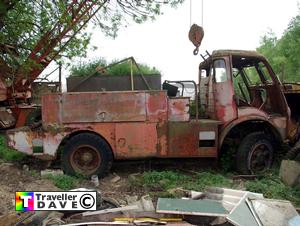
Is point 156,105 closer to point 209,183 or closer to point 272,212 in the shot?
point 209,183

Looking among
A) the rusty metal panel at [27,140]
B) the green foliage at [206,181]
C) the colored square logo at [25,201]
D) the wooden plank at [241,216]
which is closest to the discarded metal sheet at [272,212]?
the wooden plank at [241,216]

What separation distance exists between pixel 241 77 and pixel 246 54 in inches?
28.0

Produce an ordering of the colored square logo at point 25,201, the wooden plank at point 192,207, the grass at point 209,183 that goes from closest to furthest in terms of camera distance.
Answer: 1. the colored square logo at point 25,201
2. the wooden plank at point 192,207
3. the grass at point 209,183

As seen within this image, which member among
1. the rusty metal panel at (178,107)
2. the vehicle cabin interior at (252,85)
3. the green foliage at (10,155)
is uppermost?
the vehicle cabin interior at (252,85)

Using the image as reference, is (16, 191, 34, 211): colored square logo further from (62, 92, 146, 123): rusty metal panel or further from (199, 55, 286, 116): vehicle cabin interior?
(199, 55, 286, 116): vehicle cabin interior

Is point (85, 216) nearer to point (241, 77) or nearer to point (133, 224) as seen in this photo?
point (133, 224)

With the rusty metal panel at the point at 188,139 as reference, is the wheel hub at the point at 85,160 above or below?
below

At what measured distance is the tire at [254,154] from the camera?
7441 millimetres

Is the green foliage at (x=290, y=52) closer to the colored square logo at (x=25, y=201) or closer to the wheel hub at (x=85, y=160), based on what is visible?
the wheel hub at (x=85, y=160)

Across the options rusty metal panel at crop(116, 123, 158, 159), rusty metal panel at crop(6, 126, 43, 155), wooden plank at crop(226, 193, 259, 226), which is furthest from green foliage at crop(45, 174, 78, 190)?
wooden plank at crop(226, 193, 259, 226)

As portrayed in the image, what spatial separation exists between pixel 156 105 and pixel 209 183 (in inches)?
63.5

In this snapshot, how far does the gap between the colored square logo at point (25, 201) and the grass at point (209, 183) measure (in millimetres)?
2318

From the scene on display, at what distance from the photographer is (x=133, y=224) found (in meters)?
4.06

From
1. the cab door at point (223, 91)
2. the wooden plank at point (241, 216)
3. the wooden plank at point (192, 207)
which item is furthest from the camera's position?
the cab door at point (223, 91)
